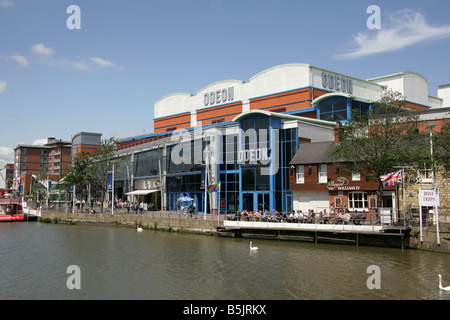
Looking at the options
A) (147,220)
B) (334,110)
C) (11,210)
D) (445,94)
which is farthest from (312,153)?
(11,210)

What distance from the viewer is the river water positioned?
64.6ft

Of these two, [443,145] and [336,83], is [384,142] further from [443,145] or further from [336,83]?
[336,83]

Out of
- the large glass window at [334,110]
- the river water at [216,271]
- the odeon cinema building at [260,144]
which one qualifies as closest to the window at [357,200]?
the odeon cinema building at [260,144]

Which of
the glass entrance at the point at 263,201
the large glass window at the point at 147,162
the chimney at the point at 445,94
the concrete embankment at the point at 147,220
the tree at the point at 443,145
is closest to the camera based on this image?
the tree at the point at 443,145

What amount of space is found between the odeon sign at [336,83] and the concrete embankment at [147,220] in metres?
29.0

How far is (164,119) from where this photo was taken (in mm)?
83000

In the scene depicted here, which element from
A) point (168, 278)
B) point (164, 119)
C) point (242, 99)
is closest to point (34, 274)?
point (168, 278)

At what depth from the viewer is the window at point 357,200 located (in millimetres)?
39406

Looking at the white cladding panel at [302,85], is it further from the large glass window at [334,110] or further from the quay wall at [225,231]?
the quay wall at [225,231]

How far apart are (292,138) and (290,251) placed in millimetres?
18585

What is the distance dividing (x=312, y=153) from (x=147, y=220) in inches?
785

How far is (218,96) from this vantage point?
7194 centimetres

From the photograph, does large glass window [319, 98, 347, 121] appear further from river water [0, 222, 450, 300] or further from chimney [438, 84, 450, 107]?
chimney [438, 84, 450, 107]
